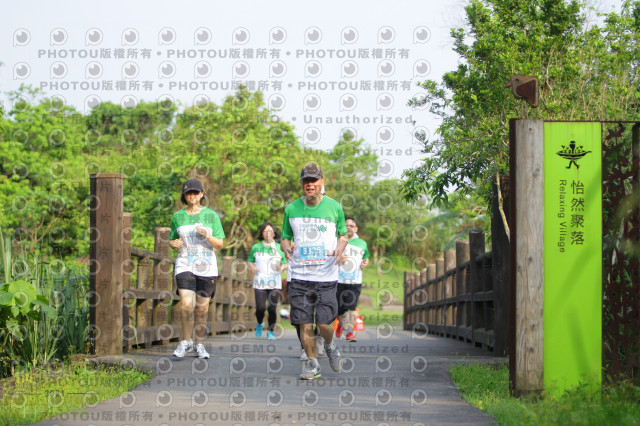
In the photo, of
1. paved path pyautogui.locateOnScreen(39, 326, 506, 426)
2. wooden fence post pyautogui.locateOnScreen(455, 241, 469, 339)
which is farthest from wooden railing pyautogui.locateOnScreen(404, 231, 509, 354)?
paved path pyautogui.locateOnScreen(39, 326, 506, 426)

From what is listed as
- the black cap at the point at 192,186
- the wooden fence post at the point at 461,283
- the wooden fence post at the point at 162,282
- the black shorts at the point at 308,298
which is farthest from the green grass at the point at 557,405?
the wooden fence post at the point at 461,283

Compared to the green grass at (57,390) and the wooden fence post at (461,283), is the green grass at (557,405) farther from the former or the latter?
the wooden fence post at (461,283)

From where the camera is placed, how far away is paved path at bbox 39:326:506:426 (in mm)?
5133

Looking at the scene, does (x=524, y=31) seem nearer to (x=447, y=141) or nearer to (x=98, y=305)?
(x=447, y=141)

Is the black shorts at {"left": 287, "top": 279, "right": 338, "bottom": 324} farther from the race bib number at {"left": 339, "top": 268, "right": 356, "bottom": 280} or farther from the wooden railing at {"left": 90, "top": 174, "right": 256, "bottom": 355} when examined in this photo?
the race bib number at {"left": 339, "top": 268, "right": 356, "bottom": 280}

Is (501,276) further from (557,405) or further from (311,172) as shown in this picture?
(557,405)

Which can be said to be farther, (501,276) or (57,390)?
(501,276)

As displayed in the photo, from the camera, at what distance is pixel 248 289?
18938mm

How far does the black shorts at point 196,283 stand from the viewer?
28.7 feet

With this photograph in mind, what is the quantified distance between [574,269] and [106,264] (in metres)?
4.41

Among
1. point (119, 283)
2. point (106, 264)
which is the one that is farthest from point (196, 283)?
point (106, 264)

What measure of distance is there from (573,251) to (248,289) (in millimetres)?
13794

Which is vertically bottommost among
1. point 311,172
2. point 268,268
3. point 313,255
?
point 268,268

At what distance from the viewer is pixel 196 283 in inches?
351
